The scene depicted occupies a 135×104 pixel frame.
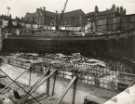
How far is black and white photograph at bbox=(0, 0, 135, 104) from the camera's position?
351 cm

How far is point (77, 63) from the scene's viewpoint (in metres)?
5.46

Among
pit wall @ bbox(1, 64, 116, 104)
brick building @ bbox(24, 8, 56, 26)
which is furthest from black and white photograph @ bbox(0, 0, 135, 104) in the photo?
brick building @ bbox(24, 8, 56, 26)

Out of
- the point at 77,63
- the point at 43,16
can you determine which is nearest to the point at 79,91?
the point at 77,63

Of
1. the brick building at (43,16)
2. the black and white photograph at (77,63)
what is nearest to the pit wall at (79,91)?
the black and white photograph at (77,63)

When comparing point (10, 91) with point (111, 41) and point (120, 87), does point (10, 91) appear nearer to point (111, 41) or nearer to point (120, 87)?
point (120, 87)

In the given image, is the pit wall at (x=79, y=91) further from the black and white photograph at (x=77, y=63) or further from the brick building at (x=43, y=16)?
the brick building at (x=43, y=16)

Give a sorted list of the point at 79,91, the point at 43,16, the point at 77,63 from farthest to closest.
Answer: the point at 43,16
the point at 77,63
the point at 79,91

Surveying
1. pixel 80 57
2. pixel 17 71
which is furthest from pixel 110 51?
pixel 17 71

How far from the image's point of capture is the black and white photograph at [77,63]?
351 cm

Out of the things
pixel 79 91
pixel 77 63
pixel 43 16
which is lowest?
pixel 79 91

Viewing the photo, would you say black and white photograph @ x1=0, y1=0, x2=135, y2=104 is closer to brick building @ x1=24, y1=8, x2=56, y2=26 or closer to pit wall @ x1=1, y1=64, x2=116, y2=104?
pit wall @ x1=1, y1=64, x2=116, y2=104

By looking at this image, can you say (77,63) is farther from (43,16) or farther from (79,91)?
(43,16)

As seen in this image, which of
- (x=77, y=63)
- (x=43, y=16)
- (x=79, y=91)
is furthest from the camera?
(x=43, y=16)

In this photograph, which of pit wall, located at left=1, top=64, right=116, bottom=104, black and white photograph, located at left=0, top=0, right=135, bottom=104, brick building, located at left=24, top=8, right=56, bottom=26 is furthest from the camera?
brick building, located at left=24, top=8, right=56, bottom=26
